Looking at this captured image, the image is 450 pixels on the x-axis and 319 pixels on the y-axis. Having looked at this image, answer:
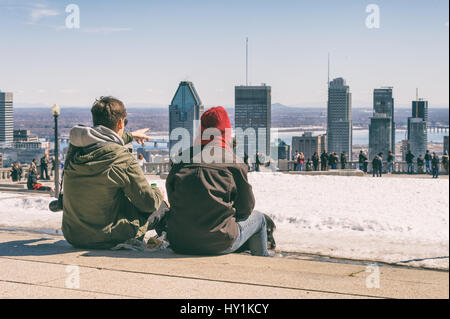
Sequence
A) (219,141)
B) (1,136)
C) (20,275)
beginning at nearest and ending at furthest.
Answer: (20,275), (219,141), (1,136)

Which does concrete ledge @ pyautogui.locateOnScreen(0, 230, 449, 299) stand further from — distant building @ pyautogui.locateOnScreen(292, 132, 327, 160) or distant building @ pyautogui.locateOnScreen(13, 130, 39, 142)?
distant building @ pyautogui.locateOnScreen(292, 132, 327, 160)

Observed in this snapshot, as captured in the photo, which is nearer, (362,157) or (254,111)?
(362,157)

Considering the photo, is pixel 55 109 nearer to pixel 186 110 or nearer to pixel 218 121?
pixel 218 121

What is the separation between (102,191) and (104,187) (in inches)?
1.6

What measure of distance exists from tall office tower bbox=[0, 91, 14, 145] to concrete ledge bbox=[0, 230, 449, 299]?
99.2 m

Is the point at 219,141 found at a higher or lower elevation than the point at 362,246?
higher

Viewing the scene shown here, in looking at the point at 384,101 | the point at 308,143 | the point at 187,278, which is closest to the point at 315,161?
the point at 187,278

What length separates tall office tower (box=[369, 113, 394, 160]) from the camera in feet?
485

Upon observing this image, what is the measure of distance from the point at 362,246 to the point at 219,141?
5.54 metres

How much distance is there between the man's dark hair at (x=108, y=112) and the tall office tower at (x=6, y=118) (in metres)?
A: 98.7

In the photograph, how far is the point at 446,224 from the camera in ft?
44.2

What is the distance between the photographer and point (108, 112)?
541cm
